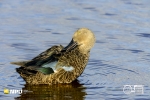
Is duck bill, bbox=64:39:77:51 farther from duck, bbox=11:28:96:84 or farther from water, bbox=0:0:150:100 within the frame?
water, bbox=0:0:150:100

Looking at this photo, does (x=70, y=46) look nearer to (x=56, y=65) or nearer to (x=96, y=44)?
(x=56, y=65)

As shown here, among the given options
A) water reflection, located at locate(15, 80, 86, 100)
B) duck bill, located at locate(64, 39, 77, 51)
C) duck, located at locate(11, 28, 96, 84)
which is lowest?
water reflection, located at locate(15, 80, 86, 100)

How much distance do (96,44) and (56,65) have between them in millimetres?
2349

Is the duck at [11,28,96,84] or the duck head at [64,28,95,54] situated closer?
the duck at [11,28,96,84]

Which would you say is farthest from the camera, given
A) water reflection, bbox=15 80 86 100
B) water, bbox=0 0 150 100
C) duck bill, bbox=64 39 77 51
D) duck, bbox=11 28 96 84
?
duck bill, bbox=64 39 77 51

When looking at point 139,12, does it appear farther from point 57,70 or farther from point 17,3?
point 57,70

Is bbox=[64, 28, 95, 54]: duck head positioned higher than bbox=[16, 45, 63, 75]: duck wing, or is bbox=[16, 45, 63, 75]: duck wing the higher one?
bbox=[64, 28, 95, 54]: duck head

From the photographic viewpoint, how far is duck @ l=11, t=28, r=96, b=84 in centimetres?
1055

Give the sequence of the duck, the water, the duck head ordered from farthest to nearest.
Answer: the duck head < the duck < the water

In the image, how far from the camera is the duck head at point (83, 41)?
11281 mm

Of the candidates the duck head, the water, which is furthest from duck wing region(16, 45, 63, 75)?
the duck head

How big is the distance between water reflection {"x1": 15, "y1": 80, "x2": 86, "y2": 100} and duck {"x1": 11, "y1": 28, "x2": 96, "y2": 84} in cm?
10

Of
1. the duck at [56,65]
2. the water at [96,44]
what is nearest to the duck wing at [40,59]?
the duck at [56,65]

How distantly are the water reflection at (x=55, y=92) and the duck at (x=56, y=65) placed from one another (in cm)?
10
